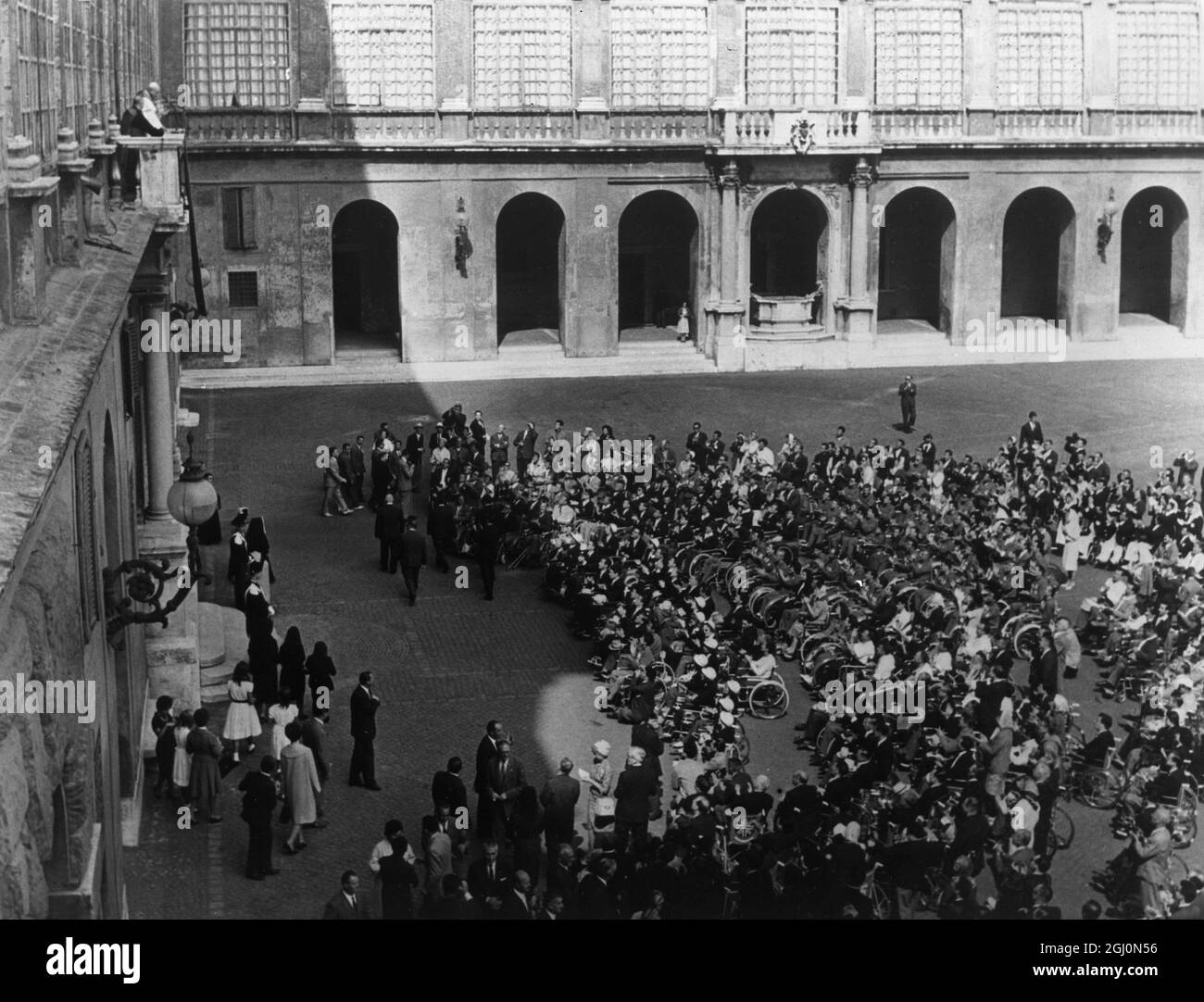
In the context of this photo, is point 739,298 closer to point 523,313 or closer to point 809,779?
point 523,313

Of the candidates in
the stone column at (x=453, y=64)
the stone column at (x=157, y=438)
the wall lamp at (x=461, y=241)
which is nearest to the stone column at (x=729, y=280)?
the wall lamp at (x=461, y=241)

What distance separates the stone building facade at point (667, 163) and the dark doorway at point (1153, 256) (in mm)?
210

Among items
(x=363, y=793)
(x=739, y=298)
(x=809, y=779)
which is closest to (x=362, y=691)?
(x=363, y=793)

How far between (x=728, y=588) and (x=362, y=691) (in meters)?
8.01

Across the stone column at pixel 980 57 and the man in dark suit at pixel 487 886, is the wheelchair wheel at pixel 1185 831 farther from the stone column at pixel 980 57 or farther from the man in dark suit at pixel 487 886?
the stone column at pixel 980 57

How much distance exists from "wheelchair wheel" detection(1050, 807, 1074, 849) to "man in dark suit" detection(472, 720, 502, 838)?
6.18 metres

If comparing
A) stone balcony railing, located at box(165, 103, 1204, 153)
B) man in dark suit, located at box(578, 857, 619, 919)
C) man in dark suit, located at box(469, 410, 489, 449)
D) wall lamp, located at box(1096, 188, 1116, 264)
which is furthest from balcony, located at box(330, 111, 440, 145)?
man in dark suit, located at box(578, 857, 619, 919)

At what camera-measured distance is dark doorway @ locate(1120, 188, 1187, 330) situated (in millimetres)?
59969

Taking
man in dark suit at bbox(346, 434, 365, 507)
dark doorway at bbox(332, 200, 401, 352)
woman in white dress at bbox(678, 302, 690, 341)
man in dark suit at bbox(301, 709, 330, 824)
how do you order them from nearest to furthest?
1. man in dark suit at bbox(301, 709, 330, 824)
2. man in dark suit at bbox(346, 434, 365, 507)
3. woman in white dress at bbox(678, 302, 690, 341)
4. dark doorway at bbox(332, 200, 401, 352)

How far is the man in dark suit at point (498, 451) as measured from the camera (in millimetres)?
39094

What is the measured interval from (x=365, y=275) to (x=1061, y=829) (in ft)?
131

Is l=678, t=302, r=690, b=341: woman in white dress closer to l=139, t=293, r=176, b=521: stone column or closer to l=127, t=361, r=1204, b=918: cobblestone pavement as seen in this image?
l=127, t=361, r=1204, b=918: cobblestone pavement

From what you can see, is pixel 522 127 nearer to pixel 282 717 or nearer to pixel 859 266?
pixel 859 266

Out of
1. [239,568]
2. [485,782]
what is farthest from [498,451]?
[485,782]
